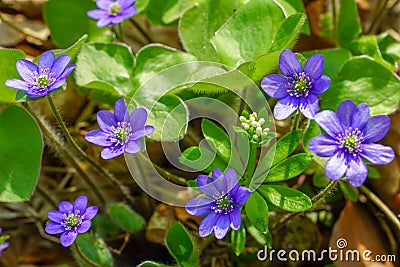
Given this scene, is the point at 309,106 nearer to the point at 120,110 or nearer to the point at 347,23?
the point at 120,110

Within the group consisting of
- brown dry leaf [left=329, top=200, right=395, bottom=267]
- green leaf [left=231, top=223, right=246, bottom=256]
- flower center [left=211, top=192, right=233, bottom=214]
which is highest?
flower center [left=211, top=192, right=233, bottom=214]

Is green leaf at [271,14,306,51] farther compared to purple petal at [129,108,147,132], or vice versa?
green leaf at [271,14,306,51]

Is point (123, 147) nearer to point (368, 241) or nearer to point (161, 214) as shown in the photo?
point (161, 214)

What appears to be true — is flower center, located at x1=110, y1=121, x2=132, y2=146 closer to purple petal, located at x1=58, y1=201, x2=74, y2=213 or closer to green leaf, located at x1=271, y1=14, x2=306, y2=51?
purple petal, located at x1=58, y1=201, x2=74, y2=213

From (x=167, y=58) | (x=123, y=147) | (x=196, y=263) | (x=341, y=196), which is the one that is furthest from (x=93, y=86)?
(x=341, y=196)

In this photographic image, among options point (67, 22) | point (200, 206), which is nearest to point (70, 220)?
point (200, 206)

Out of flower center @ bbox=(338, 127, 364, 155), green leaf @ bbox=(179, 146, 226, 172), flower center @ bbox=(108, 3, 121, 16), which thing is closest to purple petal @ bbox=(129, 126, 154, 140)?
green leaf @ bbox=(179, 146, 226, 172)
